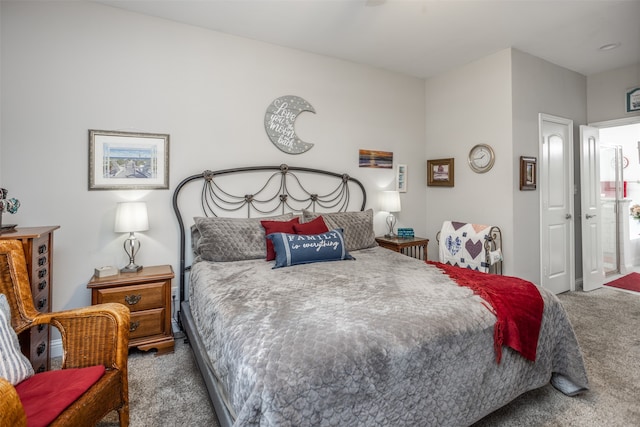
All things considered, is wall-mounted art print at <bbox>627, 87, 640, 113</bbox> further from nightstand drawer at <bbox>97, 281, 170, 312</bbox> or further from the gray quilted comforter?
nightstand drawer at <bbox>97, 281, 170, 312</bbox>

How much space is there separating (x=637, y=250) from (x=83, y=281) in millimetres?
7829

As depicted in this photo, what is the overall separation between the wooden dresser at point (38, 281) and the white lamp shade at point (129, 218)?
0.43m

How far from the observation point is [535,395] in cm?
192

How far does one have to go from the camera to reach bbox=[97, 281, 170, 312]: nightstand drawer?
2250 mm

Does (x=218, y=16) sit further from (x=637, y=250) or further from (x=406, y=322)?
(x=637, y=250)

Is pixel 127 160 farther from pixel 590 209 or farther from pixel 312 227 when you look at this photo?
pixel 590 209

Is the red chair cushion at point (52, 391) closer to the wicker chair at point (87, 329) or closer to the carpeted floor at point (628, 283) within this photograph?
the wicker chair at point (87, 329)

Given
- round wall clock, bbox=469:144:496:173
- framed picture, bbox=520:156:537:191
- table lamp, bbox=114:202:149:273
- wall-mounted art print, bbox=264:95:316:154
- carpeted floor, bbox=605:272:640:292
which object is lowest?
carpeted floor, bbox=605:272:640:292

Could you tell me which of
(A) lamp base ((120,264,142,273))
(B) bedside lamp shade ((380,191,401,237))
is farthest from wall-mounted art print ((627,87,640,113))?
(A) lamp base ((120,264,142,273))

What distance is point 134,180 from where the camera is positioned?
106 inches

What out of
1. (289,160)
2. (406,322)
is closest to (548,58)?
(289,160)

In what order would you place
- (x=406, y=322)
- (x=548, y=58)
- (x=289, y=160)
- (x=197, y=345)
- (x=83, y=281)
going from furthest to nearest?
1. (x=548, y=58)
2. (x=289, y=160)
3. (x=83, y=281)
4. (x=197, y=345)
5. (x=406, y=322)

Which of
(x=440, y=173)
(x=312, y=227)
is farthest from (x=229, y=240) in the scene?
(x=440, y=173)

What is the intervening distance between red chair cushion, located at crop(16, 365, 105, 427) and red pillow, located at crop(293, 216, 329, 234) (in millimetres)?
1666
